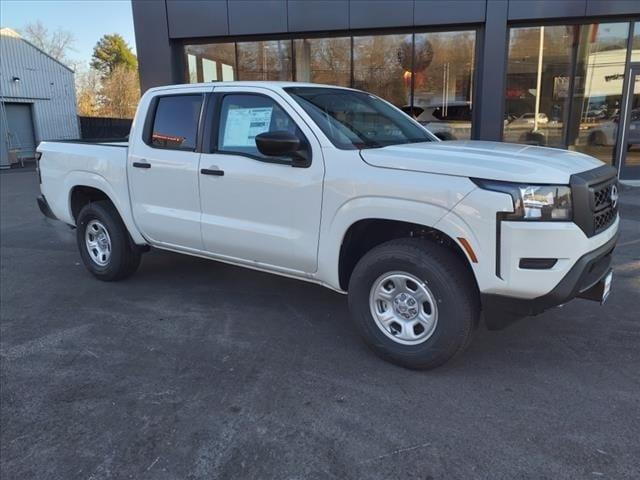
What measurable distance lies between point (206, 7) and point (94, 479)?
12.2 meters

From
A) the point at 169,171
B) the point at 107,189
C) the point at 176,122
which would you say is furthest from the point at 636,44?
the point at 107,189

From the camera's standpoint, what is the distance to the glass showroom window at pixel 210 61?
44.8 feet

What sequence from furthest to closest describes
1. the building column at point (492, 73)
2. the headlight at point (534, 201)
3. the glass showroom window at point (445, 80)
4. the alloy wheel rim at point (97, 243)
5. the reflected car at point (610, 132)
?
1. the glass showroom window at point (445, 80)
2. the reflected car at point (610, 132)
3. the building column at point (492, 73)
4. the alloy wheel rim at point (97, 243)
5. the headlight at point (534, 201)

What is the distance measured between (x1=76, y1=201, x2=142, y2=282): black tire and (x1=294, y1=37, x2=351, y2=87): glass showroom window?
8875 mm

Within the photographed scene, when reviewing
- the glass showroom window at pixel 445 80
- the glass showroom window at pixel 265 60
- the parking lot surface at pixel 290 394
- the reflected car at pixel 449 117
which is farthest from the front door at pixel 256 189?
the glass showroom window at pixel 265 60

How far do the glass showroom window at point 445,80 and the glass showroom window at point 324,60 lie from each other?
169 cm

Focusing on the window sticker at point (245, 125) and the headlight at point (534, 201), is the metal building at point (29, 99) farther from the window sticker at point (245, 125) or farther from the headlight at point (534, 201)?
the headlight at point (534, 201)

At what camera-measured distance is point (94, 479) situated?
258 centimetres

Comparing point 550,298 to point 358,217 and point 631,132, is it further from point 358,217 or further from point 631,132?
point 631,132

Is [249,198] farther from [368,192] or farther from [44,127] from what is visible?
[44,127]

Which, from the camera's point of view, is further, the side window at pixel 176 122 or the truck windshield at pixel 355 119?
the side window at pixel 176 122

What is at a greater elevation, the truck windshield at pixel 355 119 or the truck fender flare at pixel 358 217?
the truck windshield at pixel 355 119

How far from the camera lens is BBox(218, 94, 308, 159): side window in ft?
13.5

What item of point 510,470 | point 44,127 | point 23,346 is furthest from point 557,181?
point 44,127
